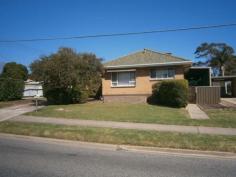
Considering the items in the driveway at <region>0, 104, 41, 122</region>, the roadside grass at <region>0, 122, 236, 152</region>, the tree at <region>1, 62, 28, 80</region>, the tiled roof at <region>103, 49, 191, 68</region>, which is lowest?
the roadside grass at <region>0, 122, 236, 152</region>

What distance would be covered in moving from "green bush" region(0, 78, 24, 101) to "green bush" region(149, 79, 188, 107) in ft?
50.1

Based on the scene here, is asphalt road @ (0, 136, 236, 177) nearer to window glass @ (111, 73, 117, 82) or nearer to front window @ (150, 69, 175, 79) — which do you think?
front window @ (150, 69, 175, 79)

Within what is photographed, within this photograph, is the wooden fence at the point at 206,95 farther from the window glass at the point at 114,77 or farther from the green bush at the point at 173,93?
the window glass at the point at 114,77

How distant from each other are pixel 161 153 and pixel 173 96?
42.4 ft

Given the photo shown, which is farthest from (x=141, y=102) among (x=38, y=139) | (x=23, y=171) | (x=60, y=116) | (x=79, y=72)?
(x=23, y=171)

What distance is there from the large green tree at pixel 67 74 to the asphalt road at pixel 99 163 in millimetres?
12548

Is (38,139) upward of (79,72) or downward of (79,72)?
downward

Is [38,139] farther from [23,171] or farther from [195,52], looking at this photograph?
[195,52]

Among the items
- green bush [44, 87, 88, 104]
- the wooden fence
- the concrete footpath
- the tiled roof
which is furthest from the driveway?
the wooden fence

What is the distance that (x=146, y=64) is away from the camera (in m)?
24.2

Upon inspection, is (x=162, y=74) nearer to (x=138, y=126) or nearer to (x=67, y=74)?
(x=67, y=74)

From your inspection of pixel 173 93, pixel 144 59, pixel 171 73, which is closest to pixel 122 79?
pixel 144 59

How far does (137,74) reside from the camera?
25.0 m

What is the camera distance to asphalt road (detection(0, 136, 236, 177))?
600 centimetres
